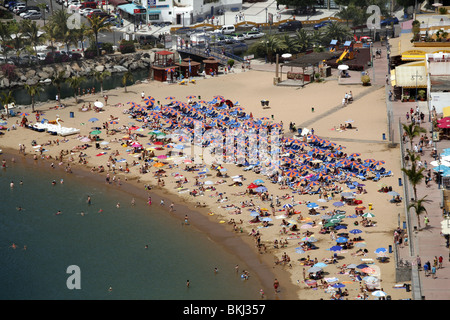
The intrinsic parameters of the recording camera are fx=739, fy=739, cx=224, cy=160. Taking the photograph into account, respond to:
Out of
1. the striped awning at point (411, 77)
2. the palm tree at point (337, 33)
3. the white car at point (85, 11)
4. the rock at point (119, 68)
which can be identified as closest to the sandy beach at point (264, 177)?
the striped awning at point (411, 77)

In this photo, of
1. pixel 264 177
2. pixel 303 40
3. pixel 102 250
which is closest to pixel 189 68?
pixel 303 40

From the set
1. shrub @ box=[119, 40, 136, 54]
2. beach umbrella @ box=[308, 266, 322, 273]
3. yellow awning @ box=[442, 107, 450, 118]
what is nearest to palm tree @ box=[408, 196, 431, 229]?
beach umbrella @ box=[308, 266, 322, 273]

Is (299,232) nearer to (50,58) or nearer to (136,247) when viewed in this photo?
(136,247)

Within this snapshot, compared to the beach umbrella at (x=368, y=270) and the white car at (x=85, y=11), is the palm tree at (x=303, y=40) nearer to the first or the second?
the white car at (x=85, y=11)

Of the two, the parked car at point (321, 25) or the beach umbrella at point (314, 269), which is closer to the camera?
the beach umbrella at point (314, 269)

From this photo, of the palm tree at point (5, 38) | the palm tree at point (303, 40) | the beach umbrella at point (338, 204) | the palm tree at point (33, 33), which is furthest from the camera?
the palm tree at point (303, 40)

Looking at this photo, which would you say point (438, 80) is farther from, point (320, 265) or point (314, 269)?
point (314, 269)

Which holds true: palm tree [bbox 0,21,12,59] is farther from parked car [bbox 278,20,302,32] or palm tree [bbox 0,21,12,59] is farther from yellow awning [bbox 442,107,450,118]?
yellow awning [bbox 442,107,450,118]

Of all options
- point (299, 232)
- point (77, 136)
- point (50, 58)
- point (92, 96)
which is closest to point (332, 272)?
point (299, 232)
